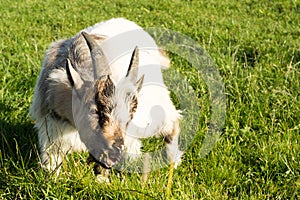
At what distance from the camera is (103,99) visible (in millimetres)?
3281

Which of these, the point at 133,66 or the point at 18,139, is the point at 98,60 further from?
the point at 18,139

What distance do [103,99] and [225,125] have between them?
1.78m

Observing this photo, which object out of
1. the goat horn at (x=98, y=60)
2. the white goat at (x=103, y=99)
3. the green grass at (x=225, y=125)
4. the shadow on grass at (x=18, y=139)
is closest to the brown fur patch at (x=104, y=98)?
Result: the white goat at (x=103, y=99)

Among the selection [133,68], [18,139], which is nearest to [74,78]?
[133,68]

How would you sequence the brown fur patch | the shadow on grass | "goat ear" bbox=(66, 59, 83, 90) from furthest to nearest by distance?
the shadow on grass < "goat ear" bbox=(66, 59, 83, 90) < the brown fur patch

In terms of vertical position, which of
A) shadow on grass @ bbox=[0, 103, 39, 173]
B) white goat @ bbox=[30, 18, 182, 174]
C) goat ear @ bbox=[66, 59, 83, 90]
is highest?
goat ear @ bbox=[66, 59, 83, 90]

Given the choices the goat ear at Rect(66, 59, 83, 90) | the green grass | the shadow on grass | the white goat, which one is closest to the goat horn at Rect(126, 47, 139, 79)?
the white goat

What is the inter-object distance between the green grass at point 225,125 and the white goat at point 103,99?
21 centimetres

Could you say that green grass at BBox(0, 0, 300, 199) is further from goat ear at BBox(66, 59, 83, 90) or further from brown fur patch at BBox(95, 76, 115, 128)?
goat ear at BBox(66, 59, 83, 90)

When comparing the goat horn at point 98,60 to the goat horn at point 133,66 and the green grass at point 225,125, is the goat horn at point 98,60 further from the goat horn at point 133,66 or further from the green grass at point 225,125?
the green grass at point 225,125

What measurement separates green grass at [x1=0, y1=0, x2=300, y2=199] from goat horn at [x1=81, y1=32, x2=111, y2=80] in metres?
0.71

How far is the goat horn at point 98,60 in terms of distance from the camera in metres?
3.55

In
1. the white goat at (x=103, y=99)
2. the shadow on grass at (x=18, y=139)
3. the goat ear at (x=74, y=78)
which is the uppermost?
the goat ear at (x=74, y=78)

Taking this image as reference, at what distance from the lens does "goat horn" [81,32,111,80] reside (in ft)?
11.6
